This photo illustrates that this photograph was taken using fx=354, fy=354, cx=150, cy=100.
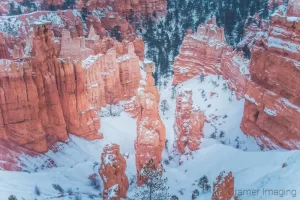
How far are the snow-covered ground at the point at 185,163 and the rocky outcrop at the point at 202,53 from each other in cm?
651

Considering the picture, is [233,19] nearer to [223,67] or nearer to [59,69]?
[223,67]

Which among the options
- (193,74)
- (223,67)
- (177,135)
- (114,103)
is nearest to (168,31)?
(193,74)

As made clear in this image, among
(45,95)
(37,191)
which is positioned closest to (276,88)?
(45,95)

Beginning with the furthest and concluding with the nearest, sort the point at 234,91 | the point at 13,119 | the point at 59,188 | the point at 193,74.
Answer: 1. the point at 193,74
2. the point at 234,91
3. the point at 13,119
4. the point at 59,188

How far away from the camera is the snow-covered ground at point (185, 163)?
1698 cm

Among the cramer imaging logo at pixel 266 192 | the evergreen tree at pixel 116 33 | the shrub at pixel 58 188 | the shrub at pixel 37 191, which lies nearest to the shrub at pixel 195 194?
the cramer imaging logo at pixel 266 192

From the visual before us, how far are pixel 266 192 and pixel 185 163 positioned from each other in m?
8.24

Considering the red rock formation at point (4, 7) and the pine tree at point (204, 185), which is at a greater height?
the red rock formation at point (4, 7)

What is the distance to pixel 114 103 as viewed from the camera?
3109 centimetres

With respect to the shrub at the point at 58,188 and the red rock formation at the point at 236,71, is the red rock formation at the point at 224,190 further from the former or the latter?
the red rock formation at the point at 236,71

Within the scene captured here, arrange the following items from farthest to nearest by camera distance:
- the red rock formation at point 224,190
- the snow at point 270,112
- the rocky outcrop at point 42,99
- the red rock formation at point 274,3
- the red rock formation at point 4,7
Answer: the red rock formation at point 4,7
the red rock formation at point 274,3
the snow at point 270,112
the rocky outcrop at point 42,99
the red rock formation at point 224,190

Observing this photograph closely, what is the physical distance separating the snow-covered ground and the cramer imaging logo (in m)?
0.09

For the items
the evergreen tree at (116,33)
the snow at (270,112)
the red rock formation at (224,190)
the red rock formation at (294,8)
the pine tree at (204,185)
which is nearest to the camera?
the red rock formation at (224,190)

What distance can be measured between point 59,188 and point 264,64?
553 inches
